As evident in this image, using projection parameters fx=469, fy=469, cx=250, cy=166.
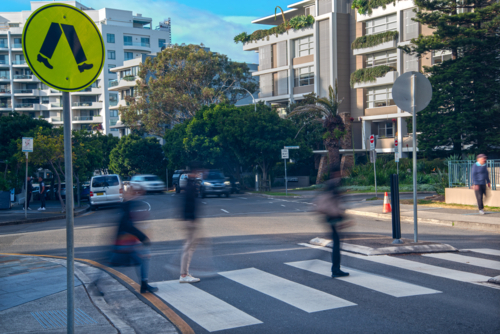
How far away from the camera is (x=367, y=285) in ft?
21.9

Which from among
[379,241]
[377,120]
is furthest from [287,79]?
[379,241]

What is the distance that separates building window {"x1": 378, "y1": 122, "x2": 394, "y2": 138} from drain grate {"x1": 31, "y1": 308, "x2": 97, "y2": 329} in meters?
42.4

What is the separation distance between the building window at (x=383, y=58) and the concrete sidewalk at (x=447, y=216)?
2784 cm

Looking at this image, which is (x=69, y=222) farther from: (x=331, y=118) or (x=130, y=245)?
(x=331, y=118)

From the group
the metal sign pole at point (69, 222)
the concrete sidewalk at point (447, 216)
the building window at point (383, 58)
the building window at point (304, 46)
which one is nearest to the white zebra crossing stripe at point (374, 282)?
the metal sign pole at point (69, 222)

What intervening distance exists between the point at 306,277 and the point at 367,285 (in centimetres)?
100

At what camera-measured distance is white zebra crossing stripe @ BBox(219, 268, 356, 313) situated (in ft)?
19.1

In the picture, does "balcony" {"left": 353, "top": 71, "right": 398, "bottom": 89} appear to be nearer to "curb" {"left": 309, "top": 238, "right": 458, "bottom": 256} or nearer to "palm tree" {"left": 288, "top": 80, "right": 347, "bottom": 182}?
"palm tree" {"left": 288, "top": 80, "right": 347, "bottom": 182}

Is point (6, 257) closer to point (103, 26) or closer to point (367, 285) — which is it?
point (367, 285)

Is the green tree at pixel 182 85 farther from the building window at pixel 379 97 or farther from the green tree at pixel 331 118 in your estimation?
the green tree at pixel 331 118

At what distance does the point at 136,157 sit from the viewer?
54531 mm

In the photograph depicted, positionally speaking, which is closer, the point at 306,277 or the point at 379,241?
the point at 306,277

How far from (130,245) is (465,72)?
26.3 meters

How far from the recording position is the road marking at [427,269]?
6.96 metres
